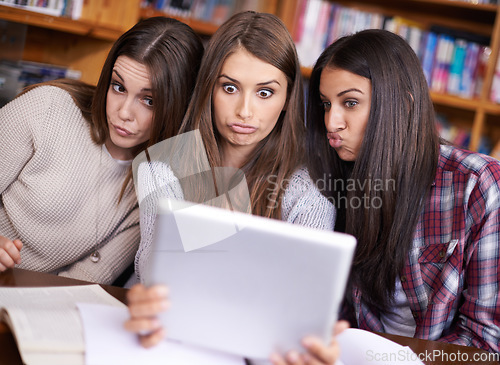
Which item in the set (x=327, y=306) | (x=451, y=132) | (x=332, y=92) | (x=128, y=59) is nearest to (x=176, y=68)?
(x=128, y=59)

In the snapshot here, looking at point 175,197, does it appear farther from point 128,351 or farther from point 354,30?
point 354,30

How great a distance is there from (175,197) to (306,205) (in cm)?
34

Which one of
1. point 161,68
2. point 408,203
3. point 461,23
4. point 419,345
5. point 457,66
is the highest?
point 461,23

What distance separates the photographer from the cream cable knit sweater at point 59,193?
1.36 meters

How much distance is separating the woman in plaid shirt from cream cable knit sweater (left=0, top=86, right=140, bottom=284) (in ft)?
2.12

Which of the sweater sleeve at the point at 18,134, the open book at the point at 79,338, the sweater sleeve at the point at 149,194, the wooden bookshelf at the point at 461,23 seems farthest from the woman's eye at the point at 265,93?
the wooden bookshelf at the point at 461,23

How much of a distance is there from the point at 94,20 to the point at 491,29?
1963 millimetres

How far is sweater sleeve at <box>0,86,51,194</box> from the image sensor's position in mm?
1369

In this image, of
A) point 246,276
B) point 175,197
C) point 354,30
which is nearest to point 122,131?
point 175,197

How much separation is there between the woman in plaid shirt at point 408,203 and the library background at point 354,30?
4.09ft

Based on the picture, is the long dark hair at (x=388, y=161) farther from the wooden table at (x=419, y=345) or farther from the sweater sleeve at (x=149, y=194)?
the sweater sleeve at (x=149, y=194)

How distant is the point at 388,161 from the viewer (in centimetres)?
128

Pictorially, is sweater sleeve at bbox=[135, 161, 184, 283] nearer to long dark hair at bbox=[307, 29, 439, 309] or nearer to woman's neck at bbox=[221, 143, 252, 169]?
woman's neck at bbox=[221, 143, 252, 169]

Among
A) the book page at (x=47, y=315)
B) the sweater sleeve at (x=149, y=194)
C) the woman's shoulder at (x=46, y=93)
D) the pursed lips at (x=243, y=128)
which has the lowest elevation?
the book page at (x=47, y=315)
